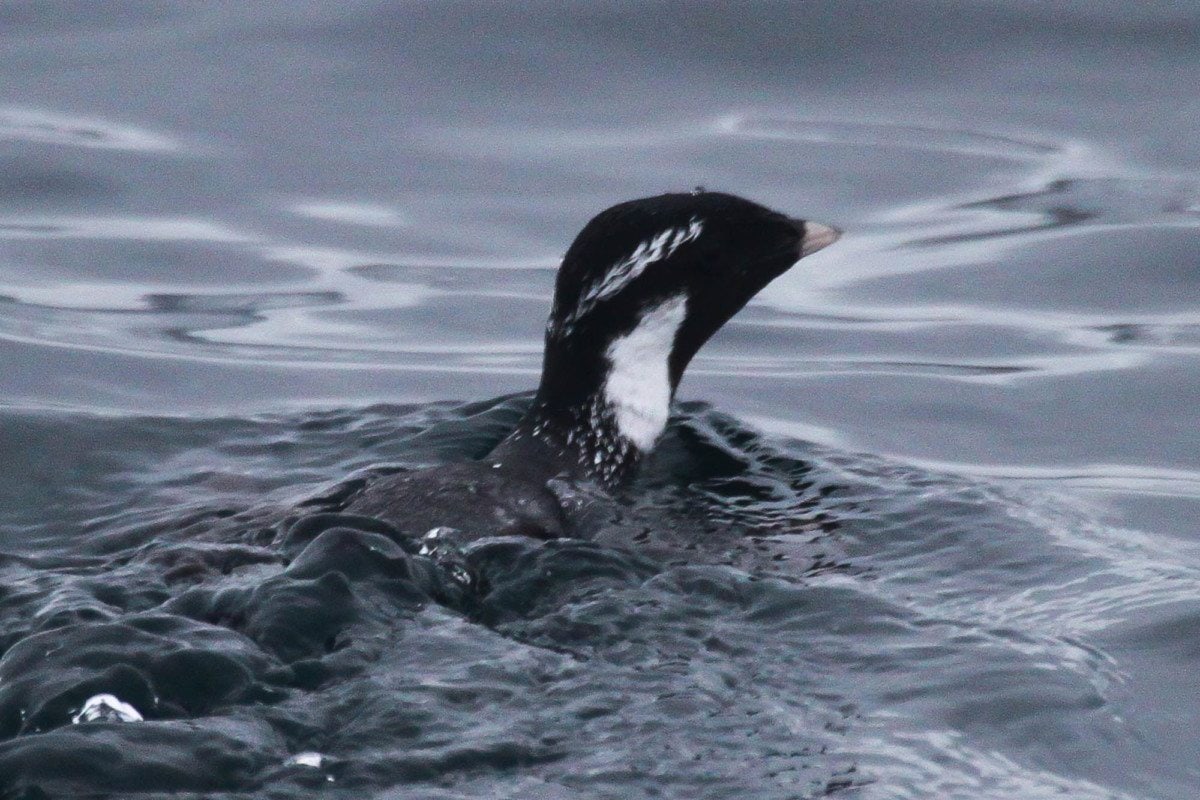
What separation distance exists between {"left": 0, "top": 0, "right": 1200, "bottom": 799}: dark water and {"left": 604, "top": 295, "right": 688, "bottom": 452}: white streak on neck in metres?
0.23

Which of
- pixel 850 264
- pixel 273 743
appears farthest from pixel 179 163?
pixel 273 743

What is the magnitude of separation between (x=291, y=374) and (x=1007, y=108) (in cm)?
545

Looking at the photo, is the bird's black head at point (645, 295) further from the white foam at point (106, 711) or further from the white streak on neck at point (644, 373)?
the white foam at point (106, 711)

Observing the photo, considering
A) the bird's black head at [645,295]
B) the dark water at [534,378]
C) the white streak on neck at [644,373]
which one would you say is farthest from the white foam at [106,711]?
the white streak on neck at [644,373]

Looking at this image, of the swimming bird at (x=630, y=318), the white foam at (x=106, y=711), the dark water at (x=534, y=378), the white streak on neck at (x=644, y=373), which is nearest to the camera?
the white foam at (x=106, y=711)

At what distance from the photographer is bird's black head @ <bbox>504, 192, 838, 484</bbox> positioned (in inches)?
267

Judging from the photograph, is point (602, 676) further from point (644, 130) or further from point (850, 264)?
→ point (644, 130)

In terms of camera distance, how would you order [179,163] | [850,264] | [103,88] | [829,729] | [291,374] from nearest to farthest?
[829,729] < [291,374] < [850,264] < [179,163] < [103,88]

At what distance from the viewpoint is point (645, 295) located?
693cm

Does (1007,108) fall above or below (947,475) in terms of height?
above

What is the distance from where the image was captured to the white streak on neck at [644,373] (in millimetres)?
7000

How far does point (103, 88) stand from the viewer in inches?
504

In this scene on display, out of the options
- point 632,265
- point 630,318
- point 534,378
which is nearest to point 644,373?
point 630,318

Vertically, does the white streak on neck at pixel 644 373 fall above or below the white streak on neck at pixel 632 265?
below
